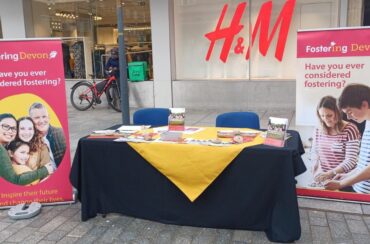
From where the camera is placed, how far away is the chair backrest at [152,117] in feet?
16.0

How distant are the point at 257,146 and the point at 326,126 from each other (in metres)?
1.11

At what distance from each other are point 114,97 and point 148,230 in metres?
6.76

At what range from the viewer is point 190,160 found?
3566mm

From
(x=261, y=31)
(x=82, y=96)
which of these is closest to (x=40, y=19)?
(x=82, y=96)

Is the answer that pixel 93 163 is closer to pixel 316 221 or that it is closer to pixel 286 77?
pixel 316 221

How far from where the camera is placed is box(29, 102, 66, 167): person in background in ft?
14.1

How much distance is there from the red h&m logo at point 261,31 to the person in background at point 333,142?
583 centimetres

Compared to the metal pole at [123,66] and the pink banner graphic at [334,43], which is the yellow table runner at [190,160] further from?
the metal pole at [123,66]

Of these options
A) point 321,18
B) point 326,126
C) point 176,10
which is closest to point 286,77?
point 321,18

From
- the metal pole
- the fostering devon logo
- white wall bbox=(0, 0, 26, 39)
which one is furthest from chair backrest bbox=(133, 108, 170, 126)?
white wall bbox=(0, 0, 26, 39)

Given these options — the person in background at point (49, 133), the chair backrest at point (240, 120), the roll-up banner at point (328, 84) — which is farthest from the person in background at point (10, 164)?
the roll-up banner at point (328, 84)

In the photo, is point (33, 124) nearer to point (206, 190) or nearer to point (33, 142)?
point (33, 142)

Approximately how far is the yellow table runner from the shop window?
257 inches

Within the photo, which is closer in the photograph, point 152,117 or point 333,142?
point 333,142
